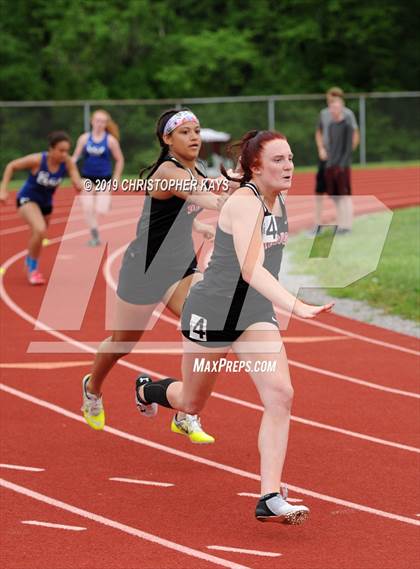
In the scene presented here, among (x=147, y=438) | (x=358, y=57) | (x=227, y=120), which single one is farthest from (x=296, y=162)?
(x=147, y=438)

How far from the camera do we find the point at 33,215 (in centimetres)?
1427

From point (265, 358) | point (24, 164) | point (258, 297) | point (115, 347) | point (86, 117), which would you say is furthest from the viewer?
point (86, 117)

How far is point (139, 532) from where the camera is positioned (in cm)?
601

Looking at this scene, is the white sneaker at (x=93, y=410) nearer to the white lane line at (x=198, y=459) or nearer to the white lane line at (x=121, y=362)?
the white lane line at (x=198, y=459)

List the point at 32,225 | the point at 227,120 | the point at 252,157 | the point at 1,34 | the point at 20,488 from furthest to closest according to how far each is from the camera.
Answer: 1. the point at 1,34
2. the point at 227,120
3. the point at 32,225
4. the point at 20,488
5. the point at 252,157

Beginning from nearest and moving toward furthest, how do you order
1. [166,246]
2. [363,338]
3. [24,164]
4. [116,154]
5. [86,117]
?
[166,246] < [363,338] < [24,164] < [116,154] < [86,117]

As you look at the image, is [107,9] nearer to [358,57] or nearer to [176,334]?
[358,57]

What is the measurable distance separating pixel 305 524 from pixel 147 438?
1.97m

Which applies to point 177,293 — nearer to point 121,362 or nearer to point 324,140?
point 121,362

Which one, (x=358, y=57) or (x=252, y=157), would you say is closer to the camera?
(x=252, y=157)

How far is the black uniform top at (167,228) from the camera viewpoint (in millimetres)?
7277

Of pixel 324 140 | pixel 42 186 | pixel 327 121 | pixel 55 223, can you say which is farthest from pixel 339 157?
pixel 55 223

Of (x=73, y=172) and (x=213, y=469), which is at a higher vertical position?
(x=73, y=172)

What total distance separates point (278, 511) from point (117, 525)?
0.90m
